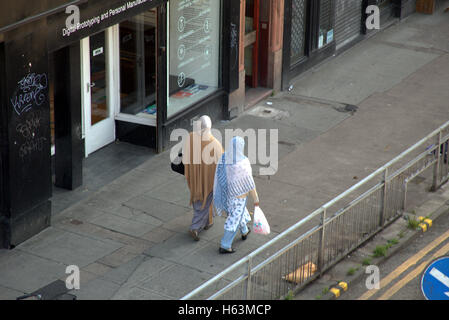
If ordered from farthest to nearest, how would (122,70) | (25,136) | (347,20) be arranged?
(347,20), (122,70), (25,136)

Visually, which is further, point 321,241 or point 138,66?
point 138,66

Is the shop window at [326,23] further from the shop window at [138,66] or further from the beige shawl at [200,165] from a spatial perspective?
the beige shawl at [200,165]

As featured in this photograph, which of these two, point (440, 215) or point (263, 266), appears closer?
point (263, 266)

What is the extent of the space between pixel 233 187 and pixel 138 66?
4.58 meters

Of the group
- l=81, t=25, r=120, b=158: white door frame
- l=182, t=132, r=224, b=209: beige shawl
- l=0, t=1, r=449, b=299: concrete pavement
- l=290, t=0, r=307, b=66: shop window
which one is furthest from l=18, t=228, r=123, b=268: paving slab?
l=290, t=0, r=307, b=66: shop window

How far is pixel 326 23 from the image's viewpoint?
64.2 feet

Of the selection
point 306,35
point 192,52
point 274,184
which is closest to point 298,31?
point 306,35

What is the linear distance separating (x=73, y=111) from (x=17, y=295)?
3.35 metres

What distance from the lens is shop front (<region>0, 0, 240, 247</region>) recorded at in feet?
37.3

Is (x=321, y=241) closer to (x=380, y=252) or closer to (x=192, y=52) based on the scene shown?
(x=380, y=252)

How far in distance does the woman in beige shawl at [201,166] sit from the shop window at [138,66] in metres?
3.38

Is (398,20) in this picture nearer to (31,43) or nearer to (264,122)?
(264,122)
